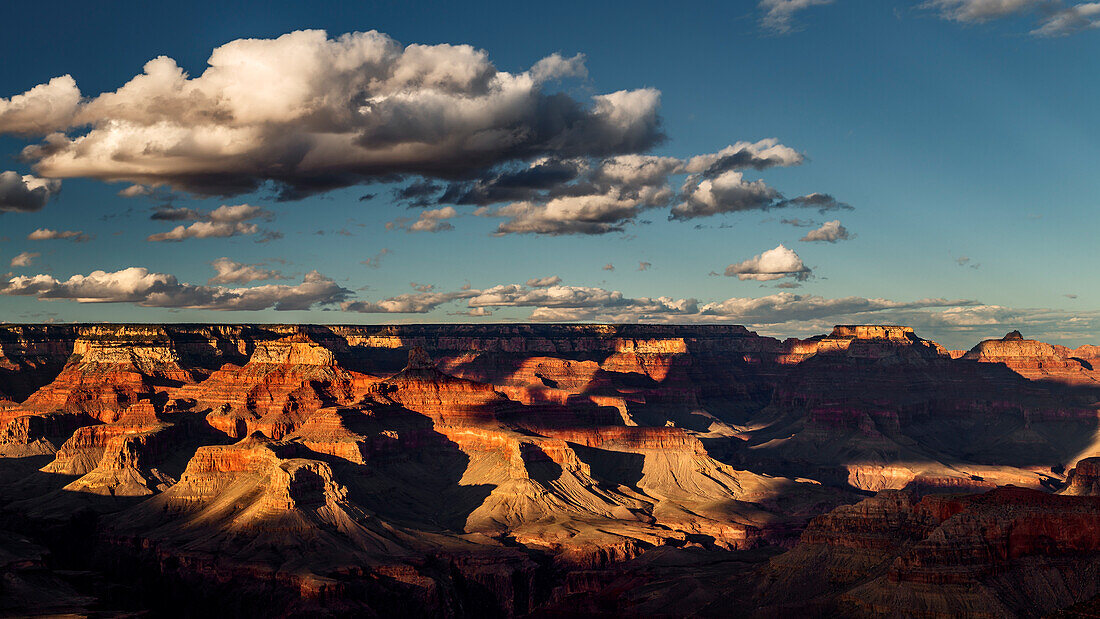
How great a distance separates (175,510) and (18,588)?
164 ft

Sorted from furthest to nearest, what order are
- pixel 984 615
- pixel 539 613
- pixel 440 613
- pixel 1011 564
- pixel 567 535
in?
1. pixel 567 535
2. pixel 440 613
3. pixel 539 613
4. pixel 1011 564
5. pixel 984 615

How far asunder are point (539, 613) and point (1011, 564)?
57538mm

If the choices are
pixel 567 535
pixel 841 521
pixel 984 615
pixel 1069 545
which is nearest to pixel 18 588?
pixel 567 535

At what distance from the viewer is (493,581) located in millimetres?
165250

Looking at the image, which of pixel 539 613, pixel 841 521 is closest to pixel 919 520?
pixel 841 521

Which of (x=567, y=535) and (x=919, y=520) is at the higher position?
(x=919, y=520)

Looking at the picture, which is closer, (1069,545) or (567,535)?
(1069,545)

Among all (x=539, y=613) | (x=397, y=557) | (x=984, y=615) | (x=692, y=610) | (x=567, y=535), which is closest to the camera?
(x=984, y=615)

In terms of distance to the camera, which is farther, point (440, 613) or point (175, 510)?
point (175, 510)

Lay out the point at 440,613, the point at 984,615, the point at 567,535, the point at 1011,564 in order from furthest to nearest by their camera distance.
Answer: the point at 567,535 < the point at 440,613 < the point at 1011,564 < the point at 984,615

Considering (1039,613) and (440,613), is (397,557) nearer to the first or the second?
(440,613)

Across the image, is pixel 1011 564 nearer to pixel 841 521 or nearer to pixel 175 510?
pixel 841 521

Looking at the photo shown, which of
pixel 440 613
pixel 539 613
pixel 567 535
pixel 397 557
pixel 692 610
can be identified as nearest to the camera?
pixel 692 610

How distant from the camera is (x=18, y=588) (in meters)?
149
